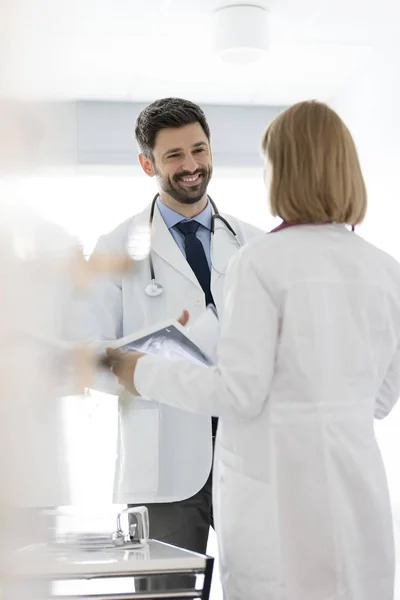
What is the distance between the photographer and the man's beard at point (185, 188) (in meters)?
2.00

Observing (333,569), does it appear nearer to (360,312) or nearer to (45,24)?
(360,312)

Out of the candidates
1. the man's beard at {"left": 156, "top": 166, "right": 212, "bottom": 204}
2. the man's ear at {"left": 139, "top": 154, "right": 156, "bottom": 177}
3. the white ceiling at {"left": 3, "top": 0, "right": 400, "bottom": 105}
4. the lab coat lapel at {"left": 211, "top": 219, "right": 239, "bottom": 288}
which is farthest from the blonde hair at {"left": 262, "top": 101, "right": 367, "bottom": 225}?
the white ceiling at {"left": 3, "top": 0, "right": 400, "bottom": 105}

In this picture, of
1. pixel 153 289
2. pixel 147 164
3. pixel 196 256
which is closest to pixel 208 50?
pixel 147 164

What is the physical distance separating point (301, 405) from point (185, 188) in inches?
34.1

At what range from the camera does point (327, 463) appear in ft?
4.26

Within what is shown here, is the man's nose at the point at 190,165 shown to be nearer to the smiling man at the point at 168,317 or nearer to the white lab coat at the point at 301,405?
the smiling man at the point at 168,317

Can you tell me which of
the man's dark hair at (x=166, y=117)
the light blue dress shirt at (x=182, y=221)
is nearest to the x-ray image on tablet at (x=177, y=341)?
the light blue dress shirt at (x=182, y=221)

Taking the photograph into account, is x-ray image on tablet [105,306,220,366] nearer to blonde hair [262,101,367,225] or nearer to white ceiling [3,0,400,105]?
blonde hair [262,101,367,225]

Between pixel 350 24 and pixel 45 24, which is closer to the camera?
pixel 45 24

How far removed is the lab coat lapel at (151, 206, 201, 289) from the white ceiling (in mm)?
1569

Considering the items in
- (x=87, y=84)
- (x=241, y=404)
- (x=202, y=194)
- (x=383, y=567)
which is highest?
(x=87, y=84)

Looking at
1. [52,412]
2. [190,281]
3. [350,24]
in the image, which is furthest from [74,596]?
[350,24]

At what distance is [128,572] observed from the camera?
42.9 inches

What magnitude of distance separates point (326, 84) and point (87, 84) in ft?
5.16
